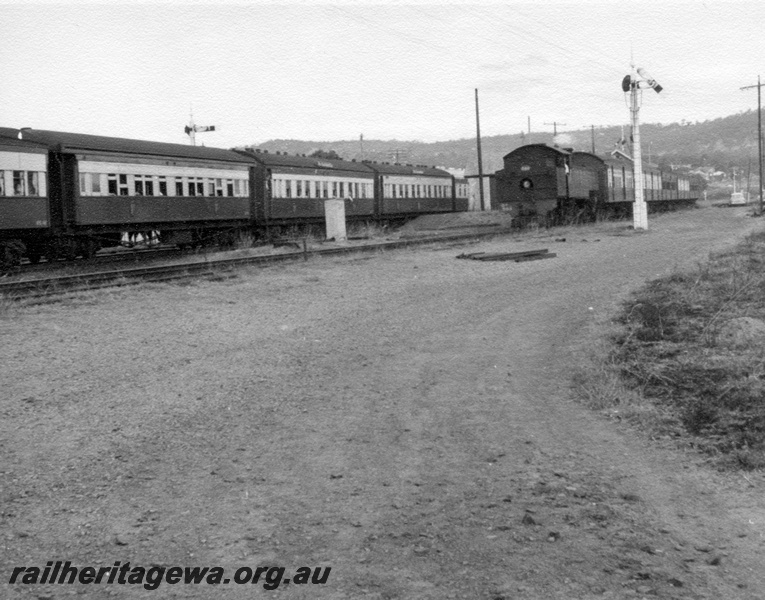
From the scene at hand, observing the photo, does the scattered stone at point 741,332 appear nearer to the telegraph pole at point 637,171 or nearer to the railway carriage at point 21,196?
the railway carriage at point 21,196

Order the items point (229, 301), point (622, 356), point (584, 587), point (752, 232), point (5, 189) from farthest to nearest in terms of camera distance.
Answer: point (752, 232) < point (5, 189) < point (229, 301) < point (622, 356) < point (584, 587)

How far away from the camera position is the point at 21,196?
721 inches

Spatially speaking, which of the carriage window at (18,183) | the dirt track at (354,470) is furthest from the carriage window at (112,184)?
the dirt track at (354,470)

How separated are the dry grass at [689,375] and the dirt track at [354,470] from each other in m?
0.36

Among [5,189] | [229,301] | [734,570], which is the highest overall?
[5,189]

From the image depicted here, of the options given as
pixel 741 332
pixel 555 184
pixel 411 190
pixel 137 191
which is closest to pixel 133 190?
pixel 137 191

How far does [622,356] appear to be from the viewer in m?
9.22

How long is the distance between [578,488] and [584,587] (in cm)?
135

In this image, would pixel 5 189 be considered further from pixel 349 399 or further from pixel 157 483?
pixel 157 483

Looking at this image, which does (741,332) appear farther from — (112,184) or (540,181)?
(540,181)

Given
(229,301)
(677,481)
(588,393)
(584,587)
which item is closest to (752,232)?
(229,301)

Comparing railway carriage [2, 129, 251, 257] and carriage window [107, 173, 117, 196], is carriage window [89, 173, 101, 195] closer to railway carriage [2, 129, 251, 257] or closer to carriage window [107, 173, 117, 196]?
railway carriage [2, 129, 251, 257]

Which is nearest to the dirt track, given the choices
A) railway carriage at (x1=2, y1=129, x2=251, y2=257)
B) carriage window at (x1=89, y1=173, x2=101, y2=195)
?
railway carriage at (x1=2, y1=129, x2=251, y2=257)

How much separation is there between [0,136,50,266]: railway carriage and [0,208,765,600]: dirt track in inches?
301
